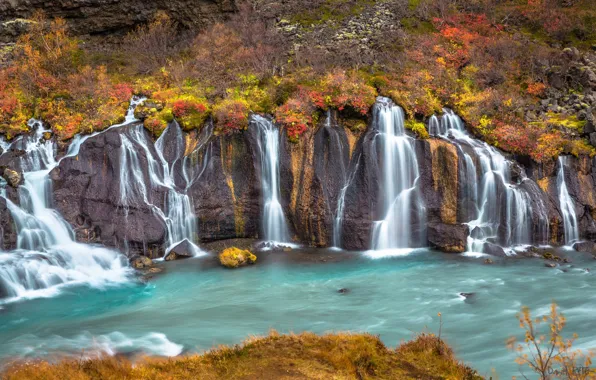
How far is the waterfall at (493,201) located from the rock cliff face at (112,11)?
20995 mm

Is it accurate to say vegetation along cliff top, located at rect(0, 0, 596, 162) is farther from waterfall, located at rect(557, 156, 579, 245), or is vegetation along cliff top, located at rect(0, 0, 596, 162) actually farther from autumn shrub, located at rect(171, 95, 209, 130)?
waterfall, located at rect(557, 156, 579, 245)

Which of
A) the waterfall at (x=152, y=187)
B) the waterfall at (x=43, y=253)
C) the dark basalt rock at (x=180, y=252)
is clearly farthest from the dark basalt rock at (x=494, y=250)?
the waterfall at (x=43, y=253)

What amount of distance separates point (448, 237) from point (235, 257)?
28.5 ft

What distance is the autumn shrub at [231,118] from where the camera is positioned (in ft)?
64.7

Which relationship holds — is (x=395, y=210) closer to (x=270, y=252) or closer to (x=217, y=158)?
(x=270, y=252)

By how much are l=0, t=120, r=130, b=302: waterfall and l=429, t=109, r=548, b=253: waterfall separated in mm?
14193

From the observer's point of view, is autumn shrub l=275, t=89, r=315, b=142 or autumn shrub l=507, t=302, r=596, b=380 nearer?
autumn shrub l=507, t=302, r=596, b=380

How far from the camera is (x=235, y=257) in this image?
17.0 m

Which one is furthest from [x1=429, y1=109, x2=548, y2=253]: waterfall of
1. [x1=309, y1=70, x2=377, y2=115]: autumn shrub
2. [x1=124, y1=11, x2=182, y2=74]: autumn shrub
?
[x1=124, y1=11, x2=182, y2=74]: autumn shrub

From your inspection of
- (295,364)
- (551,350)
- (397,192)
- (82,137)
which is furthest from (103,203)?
(551,350)

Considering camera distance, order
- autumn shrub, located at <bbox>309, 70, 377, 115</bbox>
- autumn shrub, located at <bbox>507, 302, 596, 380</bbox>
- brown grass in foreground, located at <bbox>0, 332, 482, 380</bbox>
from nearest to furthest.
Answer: autumn shrub, located at <bbox>507, 302, 596, 380</bbox> < brown grass in foreground, located at <bbox>0, 332, 482, 380</bbox> < autumn shrub, located at <bbox>309, 70, 377, 115</bbox>

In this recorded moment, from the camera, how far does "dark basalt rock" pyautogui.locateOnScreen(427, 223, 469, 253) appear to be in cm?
1780

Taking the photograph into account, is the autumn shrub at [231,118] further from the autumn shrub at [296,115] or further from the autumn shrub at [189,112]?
the autumn shrub at [296,115]

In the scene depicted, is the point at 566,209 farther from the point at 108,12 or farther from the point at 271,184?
the point at 108,12
